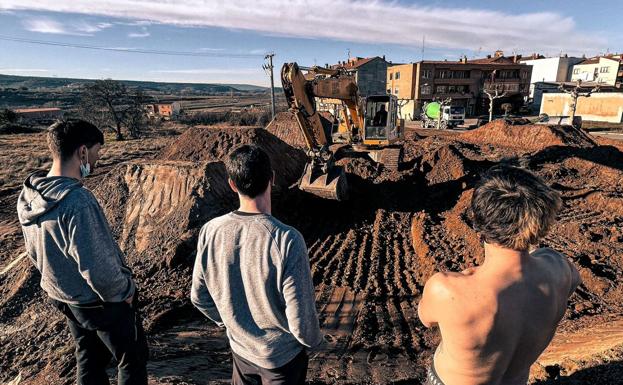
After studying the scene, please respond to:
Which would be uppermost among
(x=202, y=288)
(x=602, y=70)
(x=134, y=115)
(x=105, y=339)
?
(x=602, y=70)

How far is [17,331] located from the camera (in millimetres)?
5387

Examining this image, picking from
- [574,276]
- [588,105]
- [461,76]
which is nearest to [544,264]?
[574,276]

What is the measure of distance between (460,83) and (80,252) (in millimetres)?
41768

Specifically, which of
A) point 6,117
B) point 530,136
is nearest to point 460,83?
point 530,136

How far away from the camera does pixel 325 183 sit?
8.61 m

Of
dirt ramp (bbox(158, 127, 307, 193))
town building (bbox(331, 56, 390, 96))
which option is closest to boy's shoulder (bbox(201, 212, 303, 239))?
dirt ramp (bbox(158, 127, 307, 193))

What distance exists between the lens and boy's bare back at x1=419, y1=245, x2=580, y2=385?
1.52 m

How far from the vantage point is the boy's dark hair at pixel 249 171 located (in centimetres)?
180

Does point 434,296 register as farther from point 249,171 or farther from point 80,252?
point 80,252

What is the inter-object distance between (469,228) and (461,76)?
35848 mm

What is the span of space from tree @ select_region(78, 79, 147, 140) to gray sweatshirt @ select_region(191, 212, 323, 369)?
28.6 m

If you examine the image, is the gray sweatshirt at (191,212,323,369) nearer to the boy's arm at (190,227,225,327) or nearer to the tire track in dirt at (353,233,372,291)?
the boy's arm at (190,227,225,327)

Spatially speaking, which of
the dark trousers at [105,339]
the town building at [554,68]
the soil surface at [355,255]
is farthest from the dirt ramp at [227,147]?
the town building at [554,68]

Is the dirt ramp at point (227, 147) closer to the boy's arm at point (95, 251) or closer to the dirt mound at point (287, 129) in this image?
the dirt mound at point (287, 129)
